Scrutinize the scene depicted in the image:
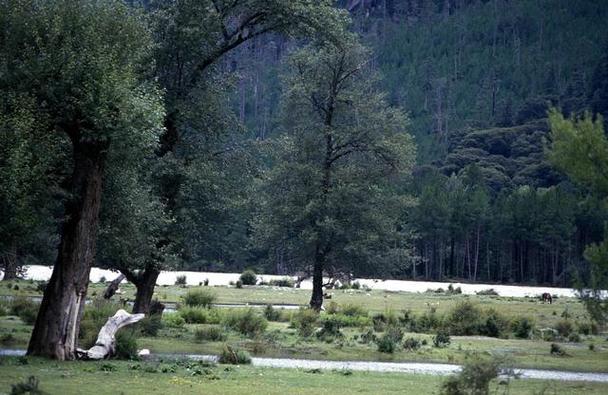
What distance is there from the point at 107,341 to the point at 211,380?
210 inches

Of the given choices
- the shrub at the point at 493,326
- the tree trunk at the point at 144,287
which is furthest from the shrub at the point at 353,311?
the tree trunk at the point at 144,287

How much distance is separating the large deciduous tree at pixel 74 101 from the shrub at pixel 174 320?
13.6m

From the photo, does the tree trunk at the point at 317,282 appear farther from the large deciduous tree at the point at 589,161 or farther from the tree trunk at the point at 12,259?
the large deciduous tree at the point at 589,161

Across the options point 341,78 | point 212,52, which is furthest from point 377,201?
point 212,52

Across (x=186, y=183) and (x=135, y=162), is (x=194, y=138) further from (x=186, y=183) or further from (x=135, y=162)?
(x=135, y=162)

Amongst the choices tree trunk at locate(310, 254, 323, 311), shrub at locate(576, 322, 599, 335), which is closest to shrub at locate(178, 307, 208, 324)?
tree trunk at locate(310, 254, 323, 311)

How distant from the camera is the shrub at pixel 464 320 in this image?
43.8m

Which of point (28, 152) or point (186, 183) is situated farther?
point (186, 183)

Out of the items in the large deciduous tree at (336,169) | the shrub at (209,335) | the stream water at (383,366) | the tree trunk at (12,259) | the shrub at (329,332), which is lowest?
the stream water at (383,366)

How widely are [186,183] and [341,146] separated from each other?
55.9 feet

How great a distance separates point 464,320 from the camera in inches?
1778

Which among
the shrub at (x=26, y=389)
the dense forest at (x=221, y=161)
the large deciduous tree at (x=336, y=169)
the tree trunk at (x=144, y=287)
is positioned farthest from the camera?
the large deciduous tree at (x=336, y=169)

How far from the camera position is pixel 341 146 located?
5034cm

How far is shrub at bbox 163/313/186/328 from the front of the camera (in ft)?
129
